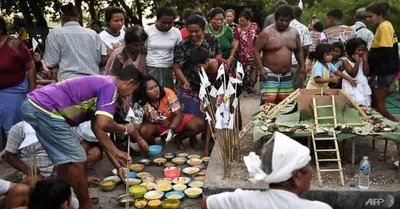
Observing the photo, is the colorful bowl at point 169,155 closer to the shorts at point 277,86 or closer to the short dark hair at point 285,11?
the shorts at point 277,86

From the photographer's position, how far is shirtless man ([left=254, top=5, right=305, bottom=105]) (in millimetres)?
5539

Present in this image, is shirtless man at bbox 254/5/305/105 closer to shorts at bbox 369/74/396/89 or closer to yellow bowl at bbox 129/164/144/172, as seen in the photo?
shorts at bbox 369/74/396/89

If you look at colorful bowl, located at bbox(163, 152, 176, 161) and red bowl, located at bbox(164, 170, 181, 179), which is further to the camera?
colorful bowl, located at bbox(163, 152, 176, 161)

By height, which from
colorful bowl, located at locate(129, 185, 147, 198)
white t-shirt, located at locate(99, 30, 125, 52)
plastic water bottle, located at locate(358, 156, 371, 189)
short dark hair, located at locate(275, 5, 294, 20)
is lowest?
colorful bowl, located at locate(129, 185, 147, 198)

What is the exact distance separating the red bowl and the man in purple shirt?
45.8 inches

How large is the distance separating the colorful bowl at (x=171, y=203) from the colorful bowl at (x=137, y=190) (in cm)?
25

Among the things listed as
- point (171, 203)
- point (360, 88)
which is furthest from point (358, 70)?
point (171, 203)

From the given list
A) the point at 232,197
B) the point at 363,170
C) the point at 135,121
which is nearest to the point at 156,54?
the point at 135,121

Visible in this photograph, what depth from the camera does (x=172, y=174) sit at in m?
4.54

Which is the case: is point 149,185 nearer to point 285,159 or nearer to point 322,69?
point 285,159

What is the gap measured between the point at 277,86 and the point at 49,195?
3699 millimetres

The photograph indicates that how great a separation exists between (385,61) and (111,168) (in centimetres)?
370

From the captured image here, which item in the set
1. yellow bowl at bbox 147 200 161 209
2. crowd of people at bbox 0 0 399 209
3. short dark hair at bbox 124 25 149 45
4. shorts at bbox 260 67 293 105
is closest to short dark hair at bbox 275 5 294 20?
crowd of people at bbox 0 0 399 209

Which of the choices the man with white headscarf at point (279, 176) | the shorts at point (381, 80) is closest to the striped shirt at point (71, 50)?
the man with white headscarf at point (279, 176)
